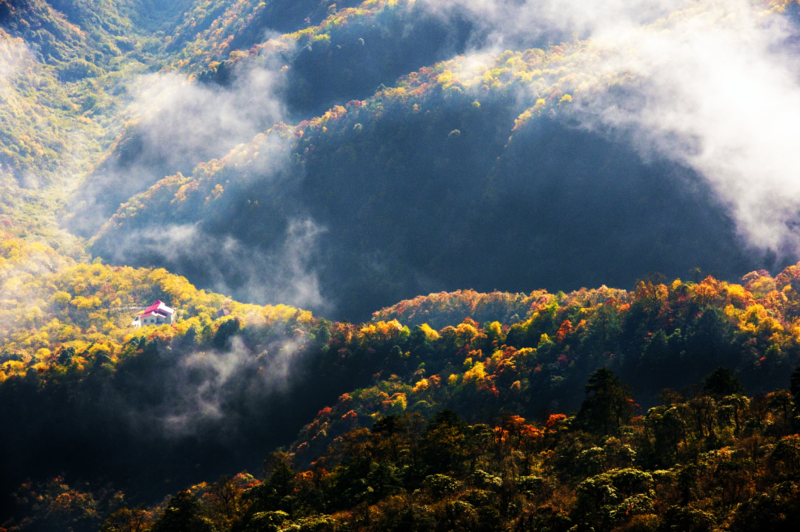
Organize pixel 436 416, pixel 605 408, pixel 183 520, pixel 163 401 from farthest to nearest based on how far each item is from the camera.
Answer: pixel 163 401 → pixel 436 416 → pixel 605 408 → pixel 183 520

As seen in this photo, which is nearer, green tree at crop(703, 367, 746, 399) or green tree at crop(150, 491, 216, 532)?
green tree at crop(150, 491, 216, 532)

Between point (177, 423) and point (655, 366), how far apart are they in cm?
10583

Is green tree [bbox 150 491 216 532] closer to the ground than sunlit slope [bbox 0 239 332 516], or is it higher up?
closer to the ground

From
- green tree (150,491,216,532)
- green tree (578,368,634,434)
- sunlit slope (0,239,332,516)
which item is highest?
sunlit slope (0,239,332,516)

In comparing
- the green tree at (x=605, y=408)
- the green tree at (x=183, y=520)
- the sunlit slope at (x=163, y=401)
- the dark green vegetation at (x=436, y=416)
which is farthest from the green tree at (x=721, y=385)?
the sunlit slope at (x=163, y=401)

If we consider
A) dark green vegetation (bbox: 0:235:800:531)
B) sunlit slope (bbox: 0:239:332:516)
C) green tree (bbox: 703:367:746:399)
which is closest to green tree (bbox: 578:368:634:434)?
dark green vegetation (bbox: 0:235:800:531)

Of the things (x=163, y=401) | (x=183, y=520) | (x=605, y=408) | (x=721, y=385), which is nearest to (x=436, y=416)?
(x=605, y=408)

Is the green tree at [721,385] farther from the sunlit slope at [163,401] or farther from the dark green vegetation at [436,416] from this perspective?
the sunlit slope at [163,401]

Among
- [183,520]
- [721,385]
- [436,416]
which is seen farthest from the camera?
[436,416]

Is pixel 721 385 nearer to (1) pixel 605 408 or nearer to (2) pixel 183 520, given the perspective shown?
(1) pixel 605 408

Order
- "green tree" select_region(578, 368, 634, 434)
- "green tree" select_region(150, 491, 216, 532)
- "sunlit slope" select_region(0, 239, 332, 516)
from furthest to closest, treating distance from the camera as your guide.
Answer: "sunlit slope" select_region(0, 239, 332, 516) < "green tree" select_region(578, 368, 634, 434) < "green tree" select_region(150, 491, 216, 532)

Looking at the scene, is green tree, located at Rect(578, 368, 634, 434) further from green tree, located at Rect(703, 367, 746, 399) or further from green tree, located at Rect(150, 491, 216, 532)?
green tree, located at Rect(150, 491, 216, 532)

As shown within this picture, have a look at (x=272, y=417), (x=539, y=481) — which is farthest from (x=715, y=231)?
(x=539, y=481)

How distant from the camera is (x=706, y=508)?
51.0 metres
